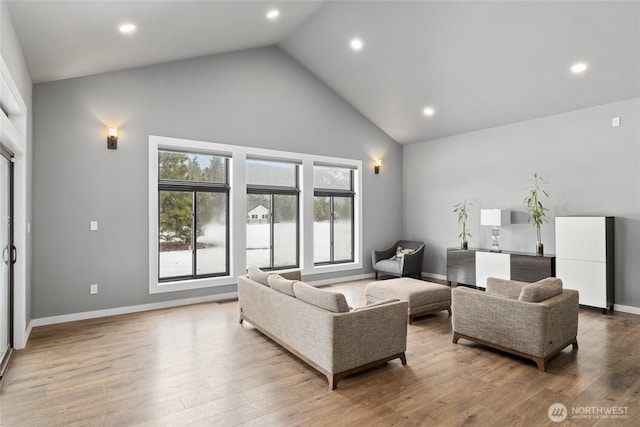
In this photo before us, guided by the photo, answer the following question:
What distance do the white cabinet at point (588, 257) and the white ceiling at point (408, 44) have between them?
1815 millimetres

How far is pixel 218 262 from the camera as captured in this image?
589cm

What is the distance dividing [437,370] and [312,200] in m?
→ 4.15

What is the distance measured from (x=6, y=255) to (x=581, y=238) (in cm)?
688

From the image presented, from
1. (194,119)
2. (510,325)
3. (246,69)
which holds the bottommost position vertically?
(510,325)

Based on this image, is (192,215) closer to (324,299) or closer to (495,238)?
(324,299)

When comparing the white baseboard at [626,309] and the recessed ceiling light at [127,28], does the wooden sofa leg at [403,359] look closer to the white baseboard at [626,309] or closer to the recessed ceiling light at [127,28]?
the white baseboard at [626,309]

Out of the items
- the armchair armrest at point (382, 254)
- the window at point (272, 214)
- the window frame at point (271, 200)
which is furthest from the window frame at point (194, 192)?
the armchair armrest at point (382, 254)

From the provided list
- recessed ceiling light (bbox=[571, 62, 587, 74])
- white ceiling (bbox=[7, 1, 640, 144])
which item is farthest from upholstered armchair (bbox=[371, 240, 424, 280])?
recessed ceiling light (bbox=[571, 62, 587, 74])

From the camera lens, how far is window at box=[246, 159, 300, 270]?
20.6 ft

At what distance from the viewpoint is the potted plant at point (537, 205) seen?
221 inches

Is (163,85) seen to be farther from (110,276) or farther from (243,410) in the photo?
(243,410)

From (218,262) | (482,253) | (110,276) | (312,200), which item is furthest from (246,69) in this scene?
(482,253)

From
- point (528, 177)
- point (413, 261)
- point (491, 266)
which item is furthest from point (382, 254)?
point (528, 177)

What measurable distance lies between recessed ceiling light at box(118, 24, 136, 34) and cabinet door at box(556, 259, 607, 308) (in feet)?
20.5
